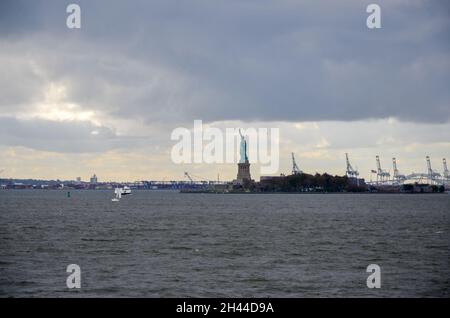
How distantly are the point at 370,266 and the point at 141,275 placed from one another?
1437 centimetres

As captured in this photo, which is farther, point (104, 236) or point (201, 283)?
point (104, 236)

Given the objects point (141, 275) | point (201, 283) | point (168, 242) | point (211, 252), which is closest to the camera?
point (201, 283)

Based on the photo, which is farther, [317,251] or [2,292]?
[317,251]

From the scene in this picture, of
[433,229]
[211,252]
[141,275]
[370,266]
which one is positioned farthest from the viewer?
[433,229]
